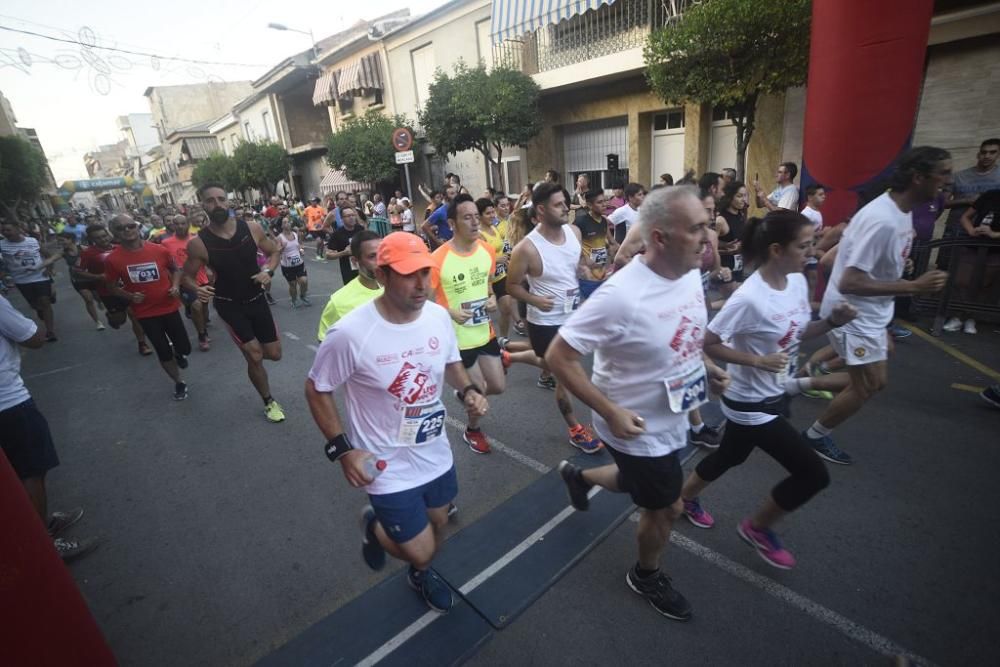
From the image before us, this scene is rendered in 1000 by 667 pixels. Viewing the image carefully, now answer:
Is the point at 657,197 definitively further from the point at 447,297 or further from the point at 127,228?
the point at 127,228

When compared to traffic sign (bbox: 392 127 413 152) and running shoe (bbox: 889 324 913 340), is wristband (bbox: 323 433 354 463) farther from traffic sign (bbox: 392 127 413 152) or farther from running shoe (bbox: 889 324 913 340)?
traffic sign (bbox: 392 127 413 152)

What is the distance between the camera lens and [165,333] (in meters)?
5.92

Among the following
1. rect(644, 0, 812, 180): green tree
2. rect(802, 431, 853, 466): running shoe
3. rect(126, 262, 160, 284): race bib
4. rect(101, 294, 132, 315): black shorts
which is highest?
rect(644, 0, 812, 180): green tree

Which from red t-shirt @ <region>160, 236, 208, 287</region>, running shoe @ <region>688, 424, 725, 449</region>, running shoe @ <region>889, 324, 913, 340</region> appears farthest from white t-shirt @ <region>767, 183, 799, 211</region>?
red t-shirt @ <region>160, 236, 208, 287</region>

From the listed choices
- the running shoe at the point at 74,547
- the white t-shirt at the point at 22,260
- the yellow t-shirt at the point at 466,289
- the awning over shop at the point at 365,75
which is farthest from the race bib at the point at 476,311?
the awning over shop at the point at 365,75

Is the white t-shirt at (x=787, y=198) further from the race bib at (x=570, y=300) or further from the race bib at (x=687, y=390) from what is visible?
the race bib at (x=687, y=390)

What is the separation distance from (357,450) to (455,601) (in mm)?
1197

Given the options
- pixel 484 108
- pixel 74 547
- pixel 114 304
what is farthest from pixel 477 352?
pixel 484 108

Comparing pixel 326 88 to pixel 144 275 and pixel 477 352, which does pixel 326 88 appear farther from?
pixel 477 352

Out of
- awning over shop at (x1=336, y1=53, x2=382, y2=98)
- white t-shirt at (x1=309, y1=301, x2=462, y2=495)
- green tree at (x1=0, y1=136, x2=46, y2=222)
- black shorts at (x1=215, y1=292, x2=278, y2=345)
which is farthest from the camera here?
green tree at (x1=0, y1=136, x2=46, y2=222)

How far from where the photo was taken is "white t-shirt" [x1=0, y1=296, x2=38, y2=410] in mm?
3080

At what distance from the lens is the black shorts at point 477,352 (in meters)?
4.11

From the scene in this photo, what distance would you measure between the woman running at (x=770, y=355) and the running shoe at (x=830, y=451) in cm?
133

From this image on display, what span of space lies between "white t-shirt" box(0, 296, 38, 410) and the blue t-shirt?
197 inches
